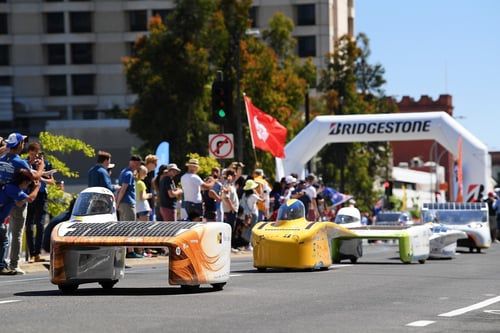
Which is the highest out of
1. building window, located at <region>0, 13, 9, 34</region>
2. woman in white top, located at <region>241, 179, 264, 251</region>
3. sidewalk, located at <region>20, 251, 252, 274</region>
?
building window, located at <region>0, 13, 9, 34</region>

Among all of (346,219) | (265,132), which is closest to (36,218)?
(346,219)

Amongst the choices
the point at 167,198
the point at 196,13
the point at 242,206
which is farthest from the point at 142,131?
the point at 167,198

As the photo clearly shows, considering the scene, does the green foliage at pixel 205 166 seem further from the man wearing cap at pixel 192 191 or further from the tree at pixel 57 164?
the man wearing cap at pixel 192 191

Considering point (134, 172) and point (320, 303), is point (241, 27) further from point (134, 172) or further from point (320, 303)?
point (320, 303)

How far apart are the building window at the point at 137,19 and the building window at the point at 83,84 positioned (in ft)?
17.0

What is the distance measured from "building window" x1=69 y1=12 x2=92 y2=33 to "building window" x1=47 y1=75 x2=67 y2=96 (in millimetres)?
4186

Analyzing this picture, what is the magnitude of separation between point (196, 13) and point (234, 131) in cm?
663

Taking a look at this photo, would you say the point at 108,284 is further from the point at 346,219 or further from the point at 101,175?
the point at 346,219

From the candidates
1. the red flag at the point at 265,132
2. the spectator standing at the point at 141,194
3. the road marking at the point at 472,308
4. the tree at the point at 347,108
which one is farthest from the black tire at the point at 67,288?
the tree at the point at 347,108

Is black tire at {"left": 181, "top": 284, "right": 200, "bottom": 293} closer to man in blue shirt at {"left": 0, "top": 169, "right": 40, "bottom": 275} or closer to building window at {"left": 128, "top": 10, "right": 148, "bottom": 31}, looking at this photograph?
man in blue shirt at {"left": 0, "top": 169, "right": 40, "bottom": 275}

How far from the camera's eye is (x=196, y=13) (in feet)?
210

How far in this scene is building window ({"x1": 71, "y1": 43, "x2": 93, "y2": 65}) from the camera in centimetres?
10806

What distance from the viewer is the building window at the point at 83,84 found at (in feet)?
356

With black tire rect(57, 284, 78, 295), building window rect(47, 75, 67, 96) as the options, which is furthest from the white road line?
building window rect(47, 75, 67, 96)
